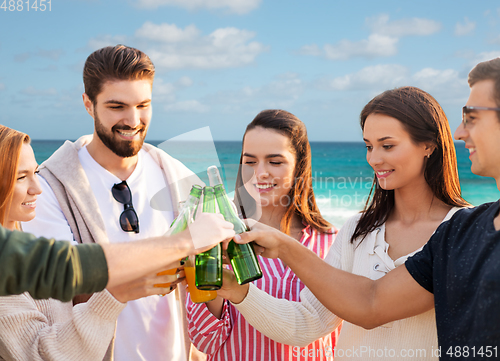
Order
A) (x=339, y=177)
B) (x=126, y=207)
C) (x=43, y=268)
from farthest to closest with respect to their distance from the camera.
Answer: (x=339, y=177) → (x=126, y=207) → (x=43, y=268)

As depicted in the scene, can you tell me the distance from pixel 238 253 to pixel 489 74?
1.31m

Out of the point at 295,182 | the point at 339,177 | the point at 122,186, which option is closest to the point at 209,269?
the point at 122,186

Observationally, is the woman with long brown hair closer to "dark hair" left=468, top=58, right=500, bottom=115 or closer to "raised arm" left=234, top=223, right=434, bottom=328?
"raised arm" left=234, top=223, right=434, bottom=328

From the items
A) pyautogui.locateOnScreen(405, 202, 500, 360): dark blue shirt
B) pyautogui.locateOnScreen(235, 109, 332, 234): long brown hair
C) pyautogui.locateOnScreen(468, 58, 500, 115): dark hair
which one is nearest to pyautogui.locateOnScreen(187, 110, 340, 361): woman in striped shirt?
pyautogui.locateOnScreen(235, 109, 332, 234): long brown hair

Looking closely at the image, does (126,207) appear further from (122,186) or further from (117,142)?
(117,142)

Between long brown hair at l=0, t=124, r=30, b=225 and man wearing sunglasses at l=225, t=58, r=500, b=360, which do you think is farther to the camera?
long brown hair at l=0, t=124, r=30, b=225

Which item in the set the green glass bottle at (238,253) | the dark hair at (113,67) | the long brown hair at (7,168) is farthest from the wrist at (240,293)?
the dark hair at (113,67)

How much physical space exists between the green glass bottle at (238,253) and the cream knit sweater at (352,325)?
279 millimetres

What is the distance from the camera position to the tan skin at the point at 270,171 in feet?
10.0

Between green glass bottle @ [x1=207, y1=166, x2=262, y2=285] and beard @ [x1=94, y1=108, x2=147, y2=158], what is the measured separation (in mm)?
1214

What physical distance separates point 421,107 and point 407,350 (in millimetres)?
1316

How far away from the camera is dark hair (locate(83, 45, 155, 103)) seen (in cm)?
300

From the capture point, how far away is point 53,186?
268cm

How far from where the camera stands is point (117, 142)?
2.97 m
